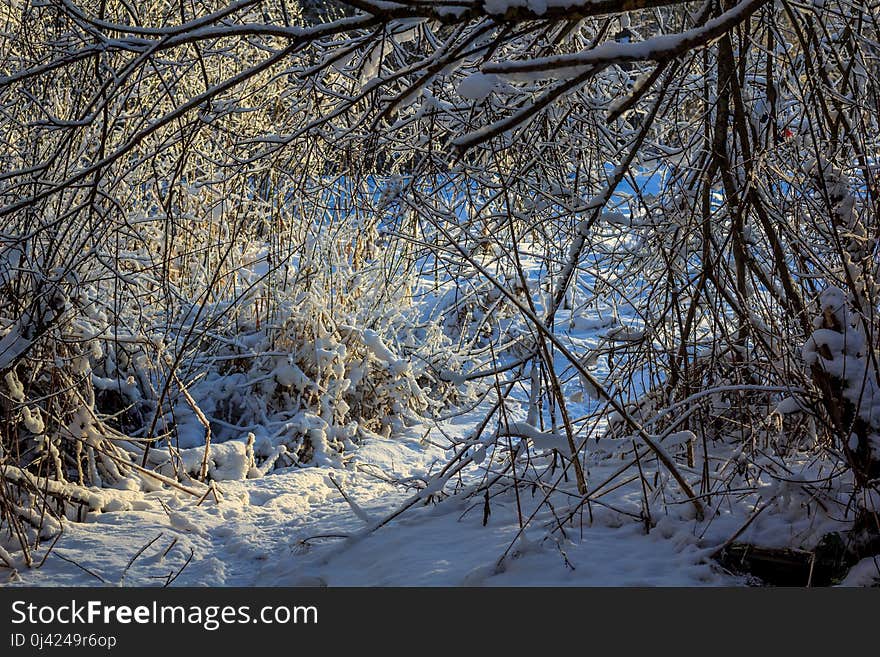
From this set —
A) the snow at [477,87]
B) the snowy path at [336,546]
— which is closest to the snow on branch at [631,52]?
the snow at [477,87]

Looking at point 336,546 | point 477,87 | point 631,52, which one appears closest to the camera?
point 631,52

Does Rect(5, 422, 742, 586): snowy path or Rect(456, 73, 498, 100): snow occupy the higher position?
Rect(456, 73, 498, 100): snow

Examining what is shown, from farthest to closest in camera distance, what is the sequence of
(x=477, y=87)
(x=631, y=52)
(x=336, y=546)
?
(x=336, y=546)
(x=477, y=87)
(x=631, y=52)

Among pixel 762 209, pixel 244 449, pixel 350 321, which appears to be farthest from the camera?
pixel 350 321

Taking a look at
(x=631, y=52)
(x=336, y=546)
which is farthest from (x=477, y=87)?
(x=336, y=546)

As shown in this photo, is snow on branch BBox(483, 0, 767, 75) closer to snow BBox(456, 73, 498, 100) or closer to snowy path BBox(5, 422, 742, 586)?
snow BBox(456, 73, 498, 100)

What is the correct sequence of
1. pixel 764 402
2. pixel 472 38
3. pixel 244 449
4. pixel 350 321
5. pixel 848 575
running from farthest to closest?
pixel 350 321 < pixel 244 449 < pixel 764 402 < pixel 848 575 < pixel 472 38

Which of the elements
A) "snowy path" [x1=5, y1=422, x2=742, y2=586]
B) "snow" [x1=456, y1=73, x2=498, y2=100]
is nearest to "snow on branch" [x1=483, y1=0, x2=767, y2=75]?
"snow" [x1=456, y1=73, x2=498, y2=100]

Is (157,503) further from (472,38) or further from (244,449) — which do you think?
(472,38)

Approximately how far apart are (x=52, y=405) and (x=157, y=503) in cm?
77

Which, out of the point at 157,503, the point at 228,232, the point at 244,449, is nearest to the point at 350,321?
the point at 228,232

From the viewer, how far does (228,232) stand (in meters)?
5.47

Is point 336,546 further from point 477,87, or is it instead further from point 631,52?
point 631,52

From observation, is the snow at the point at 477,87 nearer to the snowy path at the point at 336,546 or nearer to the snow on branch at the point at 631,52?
the snow on branch at the point at 631,52
